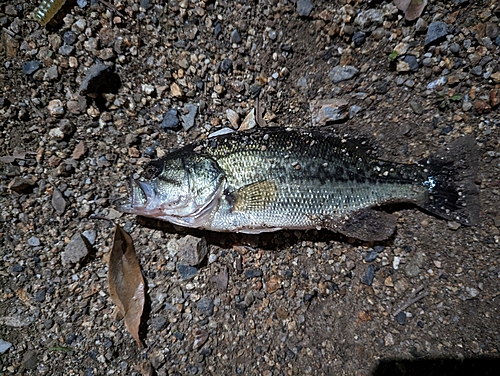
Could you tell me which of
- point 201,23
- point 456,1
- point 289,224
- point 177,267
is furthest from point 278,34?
point 177,267

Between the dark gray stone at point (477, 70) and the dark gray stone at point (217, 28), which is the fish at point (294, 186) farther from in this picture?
the dark gray stone at point (217, 28)

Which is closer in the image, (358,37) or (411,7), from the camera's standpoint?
(411,7)

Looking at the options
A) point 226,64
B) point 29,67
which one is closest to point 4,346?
point 29,67

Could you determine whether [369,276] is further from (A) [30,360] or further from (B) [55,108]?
(B) [55,108]

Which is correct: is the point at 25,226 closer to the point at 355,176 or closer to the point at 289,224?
the point at 289,224

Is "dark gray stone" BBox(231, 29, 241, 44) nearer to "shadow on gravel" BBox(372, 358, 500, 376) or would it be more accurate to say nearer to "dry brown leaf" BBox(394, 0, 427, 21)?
"dry brown leaf" BBox(394, 0, 427, 21)

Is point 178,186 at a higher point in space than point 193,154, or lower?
lower

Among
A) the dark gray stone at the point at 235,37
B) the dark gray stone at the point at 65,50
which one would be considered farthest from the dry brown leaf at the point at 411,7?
the dark gray stone at the point at 65,50
